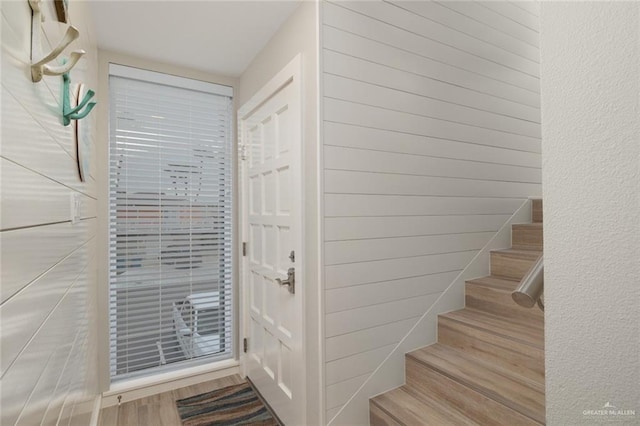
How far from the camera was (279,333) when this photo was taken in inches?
80.4

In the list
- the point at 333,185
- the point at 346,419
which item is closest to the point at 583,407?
the point at 333,185

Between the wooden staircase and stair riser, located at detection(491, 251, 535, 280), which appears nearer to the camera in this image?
the wooden staircase

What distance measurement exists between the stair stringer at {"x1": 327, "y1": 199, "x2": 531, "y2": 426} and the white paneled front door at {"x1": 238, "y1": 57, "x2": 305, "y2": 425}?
28cm

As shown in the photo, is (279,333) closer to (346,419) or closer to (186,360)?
(346,419)

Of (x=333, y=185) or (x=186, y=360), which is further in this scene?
(x=186, y=360)

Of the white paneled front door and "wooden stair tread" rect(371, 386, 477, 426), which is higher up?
the white paneled front door

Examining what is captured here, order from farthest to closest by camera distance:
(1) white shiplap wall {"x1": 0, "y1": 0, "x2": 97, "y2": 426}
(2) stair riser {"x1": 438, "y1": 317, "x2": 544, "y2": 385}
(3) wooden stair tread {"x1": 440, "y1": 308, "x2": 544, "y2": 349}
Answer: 1. (3) wooden stair tread {"x1": 440, "y1": 308, "x2": 544, "y2": 349}
2. (2) stair riser {"x1": 438, "y1": 317, "x2": 544, "y2": 385}
3. (1) white shiplap wall {"x1": 0, "y1": 0, "x2": 97, "y2": 426}

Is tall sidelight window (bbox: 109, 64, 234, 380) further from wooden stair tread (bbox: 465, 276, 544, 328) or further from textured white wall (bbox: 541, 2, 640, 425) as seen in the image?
textured white wall (bbox: 541, 2, 640, 425)

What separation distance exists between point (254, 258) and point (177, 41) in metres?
1.59

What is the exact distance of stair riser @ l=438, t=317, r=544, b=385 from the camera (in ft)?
5.04

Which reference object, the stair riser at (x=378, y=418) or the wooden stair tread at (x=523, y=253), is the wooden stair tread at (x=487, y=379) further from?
the wooden stair tread at (x=523, y=253)

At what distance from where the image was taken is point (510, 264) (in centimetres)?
217

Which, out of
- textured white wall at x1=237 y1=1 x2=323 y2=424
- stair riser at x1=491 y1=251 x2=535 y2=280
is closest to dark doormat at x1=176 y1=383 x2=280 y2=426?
textured white wall at x1=237 y1=1 x2=323 y2=424

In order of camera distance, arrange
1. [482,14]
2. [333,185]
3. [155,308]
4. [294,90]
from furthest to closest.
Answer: [155,308] → [482,14] → [294,90] → [333,185]
